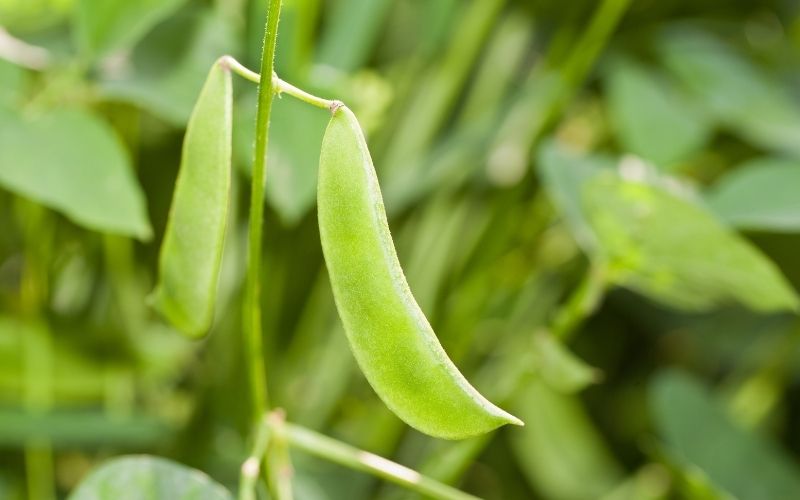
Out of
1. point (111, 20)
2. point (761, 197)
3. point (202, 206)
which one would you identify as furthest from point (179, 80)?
point (761, 197)

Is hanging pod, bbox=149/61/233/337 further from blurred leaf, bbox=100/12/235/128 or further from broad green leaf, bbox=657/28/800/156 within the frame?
broad green leaf, bbox=657/28/800/156

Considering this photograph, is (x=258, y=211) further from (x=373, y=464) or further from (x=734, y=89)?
(x=734, y=89)

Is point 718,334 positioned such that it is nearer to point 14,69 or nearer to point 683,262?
point 683,262

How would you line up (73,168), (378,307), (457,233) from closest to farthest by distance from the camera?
(378,307)
(73,168)
(457,233)

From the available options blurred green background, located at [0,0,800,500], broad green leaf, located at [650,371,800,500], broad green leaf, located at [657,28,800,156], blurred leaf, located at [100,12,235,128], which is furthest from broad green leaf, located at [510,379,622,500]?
blurred leaf, located at [100,12,235,128]

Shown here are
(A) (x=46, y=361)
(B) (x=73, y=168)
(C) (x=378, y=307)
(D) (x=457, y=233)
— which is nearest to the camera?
(C) (x=378, y=307)

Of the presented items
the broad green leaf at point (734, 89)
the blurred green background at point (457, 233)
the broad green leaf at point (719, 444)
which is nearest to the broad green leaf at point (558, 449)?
the blurred green background at point (457, 233)

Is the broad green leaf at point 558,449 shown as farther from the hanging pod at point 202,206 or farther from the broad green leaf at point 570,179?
the hanging pod at point 202,206
